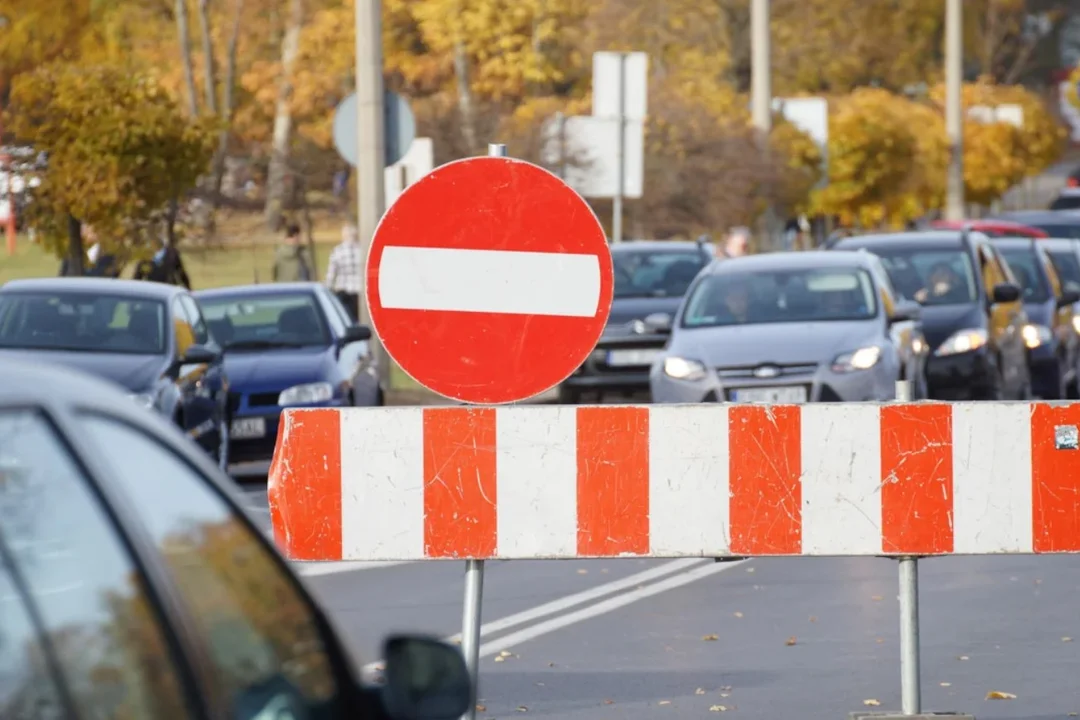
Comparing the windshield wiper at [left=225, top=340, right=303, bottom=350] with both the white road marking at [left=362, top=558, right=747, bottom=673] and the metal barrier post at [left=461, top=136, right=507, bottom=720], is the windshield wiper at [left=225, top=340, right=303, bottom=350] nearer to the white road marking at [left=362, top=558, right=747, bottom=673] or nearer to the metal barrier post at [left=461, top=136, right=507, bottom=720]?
the white road marking at [left=362, top=558, right=747, bottom=673]

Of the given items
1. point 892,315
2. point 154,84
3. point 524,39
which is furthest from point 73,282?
point 524,39

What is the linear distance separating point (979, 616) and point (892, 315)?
7147 mm

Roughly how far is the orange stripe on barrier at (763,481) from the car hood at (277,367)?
37.6 feet

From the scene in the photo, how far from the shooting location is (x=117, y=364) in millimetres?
15750

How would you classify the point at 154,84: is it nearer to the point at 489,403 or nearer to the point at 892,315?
the point at 892,315

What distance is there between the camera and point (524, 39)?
60.9 m

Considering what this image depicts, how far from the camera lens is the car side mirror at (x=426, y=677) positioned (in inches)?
125

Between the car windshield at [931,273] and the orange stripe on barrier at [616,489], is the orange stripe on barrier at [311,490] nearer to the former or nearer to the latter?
the orange stripe on barrier at [616,489]

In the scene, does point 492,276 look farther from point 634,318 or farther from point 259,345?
point 634,318

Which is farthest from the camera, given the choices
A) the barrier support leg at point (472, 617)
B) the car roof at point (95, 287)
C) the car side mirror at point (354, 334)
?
the car side mirror at point (354, 334)

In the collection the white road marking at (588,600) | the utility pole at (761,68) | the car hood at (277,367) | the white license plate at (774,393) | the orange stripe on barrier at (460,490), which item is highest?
the utility pole at (761,68)

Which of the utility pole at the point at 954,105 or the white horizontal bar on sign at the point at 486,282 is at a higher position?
the utility pole at the point at 954,105

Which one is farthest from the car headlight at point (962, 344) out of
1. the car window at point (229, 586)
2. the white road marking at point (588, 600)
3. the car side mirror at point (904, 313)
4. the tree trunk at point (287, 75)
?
the tree trunk at point (287, 75)

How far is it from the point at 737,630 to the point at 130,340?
7034mm
